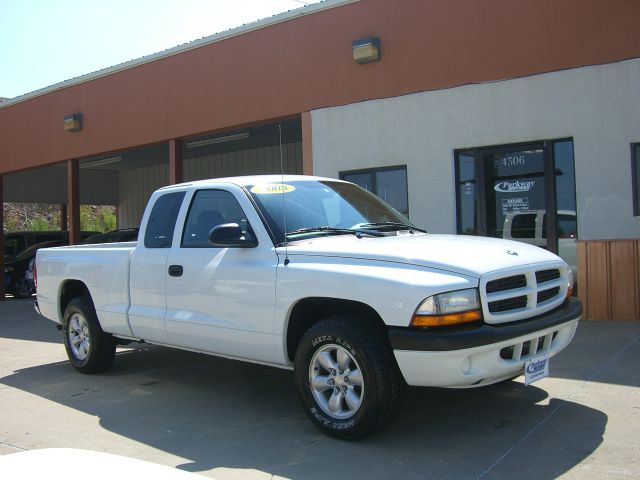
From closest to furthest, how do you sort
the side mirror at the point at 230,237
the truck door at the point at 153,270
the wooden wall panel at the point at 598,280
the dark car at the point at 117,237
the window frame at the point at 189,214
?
the side mirror at the point at 230,237 → the window frame at the point at 189,214 → the truck door at the point at 153,270 → the wooden wall panel at the point at 598,280 → the dark car at the point at 117,237

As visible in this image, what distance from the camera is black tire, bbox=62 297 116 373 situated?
22.0ft

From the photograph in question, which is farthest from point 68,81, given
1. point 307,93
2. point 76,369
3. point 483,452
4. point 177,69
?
point 483,452

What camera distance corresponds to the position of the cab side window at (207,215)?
17.5 feet

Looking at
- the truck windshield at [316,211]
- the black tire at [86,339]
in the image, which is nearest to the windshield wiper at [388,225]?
the truck windshield at [316,211]

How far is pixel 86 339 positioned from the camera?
6.88 m

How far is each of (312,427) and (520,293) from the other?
1821mm

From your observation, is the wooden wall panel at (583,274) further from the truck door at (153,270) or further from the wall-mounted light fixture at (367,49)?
the truck door at (153,270)

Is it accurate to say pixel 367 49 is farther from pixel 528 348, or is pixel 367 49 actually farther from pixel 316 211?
pixel 528 348

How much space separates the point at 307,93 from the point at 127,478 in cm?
977

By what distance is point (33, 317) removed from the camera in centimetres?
1298

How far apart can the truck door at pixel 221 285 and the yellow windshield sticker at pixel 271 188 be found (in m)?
0.14

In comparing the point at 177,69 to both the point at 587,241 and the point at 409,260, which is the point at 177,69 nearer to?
Result: the point at 587,241

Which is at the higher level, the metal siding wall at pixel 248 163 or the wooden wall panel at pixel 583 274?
the metal siding wall at pixel 248 163

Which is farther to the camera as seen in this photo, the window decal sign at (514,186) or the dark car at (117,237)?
the dark car at (117,237)
